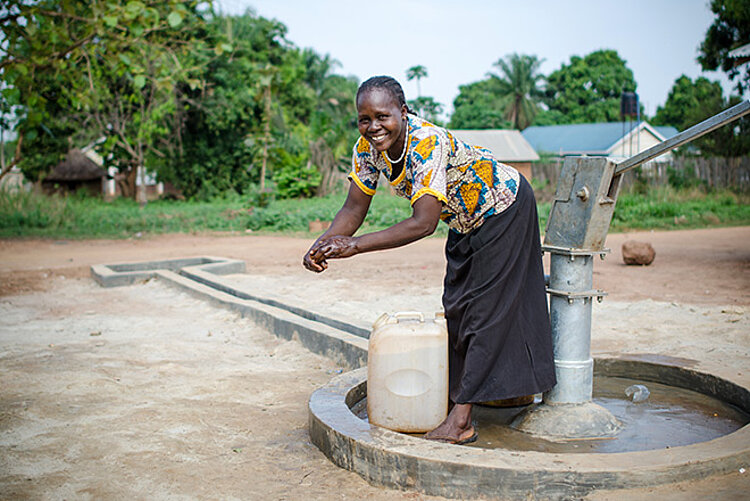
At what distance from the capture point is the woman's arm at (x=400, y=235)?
2.62m

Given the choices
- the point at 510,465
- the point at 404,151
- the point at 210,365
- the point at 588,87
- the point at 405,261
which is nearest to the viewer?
the point at 510,465

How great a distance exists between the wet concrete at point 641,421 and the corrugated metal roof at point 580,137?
98.7ft

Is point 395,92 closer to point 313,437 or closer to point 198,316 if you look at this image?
point 313,437

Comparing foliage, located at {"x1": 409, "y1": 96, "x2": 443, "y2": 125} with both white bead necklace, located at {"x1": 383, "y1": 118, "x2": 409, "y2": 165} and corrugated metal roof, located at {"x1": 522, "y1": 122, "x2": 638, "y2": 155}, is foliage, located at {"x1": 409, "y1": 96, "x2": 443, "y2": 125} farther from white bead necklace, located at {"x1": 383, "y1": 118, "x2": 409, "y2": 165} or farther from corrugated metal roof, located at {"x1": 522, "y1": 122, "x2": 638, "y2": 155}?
white bead necklace, located at {"x1": 383, "y1": 118, "x2": 409, "y2": 165}

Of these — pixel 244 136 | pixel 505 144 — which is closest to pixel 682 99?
pixel 505 144

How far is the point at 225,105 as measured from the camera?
2294 centimetres

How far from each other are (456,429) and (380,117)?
1.30 m

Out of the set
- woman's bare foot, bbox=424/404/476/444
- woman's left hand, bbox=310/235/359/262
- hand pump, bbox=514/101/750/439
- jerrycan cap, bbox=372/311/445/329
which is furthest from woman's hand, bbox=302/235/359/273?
hand pump, bbox=514/101/750/439

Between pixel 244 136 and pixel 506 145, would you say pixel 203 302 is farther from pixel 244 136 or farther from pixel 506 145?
pixel 506 145

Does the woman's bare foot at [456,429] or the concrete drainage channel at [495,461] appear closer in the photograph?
the concrete drainage channel at [495,461]

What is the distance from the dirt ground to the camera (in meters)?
2.70

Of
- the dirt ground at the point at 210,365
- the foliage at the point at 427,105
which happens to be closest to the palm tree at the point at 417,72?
the foliage at the point at 427,105

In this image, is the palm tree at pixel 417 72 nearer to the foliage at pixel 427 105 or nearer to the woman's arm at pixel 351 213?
the foliage at pixel 427 105

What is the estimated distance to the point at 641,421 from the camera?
3180 mm
